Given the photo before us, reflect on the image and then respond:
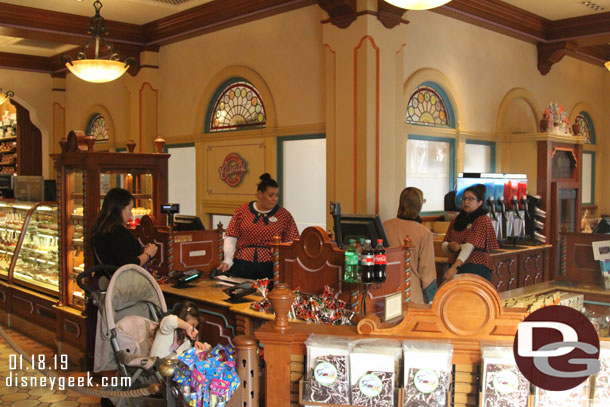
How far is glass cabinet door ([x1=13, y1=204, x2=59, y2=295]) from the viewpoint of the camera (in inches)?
259

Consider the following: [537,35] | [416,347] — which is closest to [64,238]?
[416,347]

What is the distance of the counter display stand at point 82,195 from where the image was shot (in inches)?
221

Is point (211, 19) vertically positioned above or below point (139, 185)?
above

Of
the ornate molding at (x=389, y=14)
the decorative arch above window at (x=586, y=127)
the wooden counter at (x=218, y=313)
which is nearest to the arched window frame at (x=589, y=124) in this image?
the decorative arch above window at (x=586, y=127)

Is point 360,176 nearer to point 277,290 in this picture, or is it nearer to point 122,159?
point 122,159

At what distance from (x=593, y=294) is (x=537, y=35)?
214 inches

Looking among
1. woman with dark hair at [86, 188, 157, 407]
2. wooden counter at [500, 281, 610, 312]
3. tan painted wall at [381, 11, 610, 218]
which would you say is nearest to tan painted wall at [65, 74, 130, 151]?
tan painted wall at [381, 11, 610, 218]

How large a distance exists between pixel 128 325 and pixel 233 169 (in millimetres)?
4676

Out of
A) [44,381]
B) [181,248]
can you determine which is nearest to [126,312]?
[181,248]

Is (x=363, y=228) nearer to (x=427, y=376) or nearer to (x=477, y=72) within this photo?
(x=427, y=376)

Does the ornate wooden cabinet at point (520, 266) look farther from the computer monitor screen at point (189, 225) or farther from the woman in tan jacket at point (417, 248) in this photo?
the computer monitor screen at point (189, 225)

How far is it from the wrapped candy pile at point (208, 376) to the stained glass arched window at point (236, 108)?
551 centimetres

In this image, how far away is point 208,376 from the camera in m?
2.62

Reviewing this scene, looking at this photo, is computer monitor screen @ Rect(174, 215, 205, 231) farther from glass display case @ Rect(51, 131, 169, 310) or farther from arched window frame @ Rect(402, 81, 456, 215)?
arched window frame @ Rect(402, 81, 456, 215)
